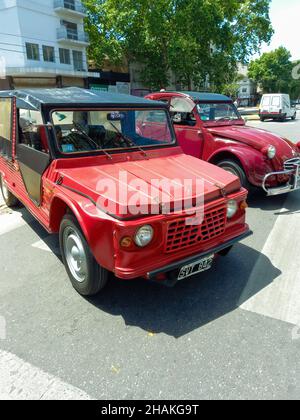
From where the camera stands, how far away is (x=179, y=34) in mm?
29328

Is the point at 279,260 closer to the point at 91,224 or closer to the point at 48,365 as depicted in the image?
the point at 91,224

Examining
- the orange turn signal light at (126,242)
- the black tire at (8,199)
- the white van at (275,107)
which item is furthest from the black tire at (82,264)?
the white van at (275,107)

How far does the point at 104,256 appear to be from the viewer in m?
2.67

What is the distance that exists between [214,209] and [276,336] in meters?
1.19

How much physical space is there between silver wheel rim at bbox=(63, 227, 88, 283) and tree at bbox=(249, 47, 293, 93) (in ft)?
219

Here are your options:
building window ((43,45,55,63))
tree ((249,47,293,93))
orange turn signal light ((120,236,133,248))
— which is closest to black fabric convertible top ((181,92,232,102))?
orange turn signal light ((120,236,133,248))

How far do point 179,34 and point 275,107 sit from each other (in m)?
11.9

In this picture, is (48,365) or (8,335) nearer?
(48,365)

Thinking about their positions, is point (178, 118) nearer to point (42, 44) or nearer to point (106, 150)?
point (106, 150)

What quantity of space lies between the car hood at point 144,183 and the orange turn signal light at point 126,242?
17 centimetres

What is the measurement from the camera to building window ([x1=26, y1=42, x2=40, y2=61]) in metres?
26.7

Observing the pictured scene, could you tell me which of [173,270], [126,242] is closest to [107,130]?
[126,242]

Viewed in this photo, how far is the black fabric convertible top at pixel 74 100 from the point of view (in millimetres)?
3521

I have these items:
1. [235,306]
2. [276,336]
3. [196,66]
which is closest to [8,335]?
[235,306]
